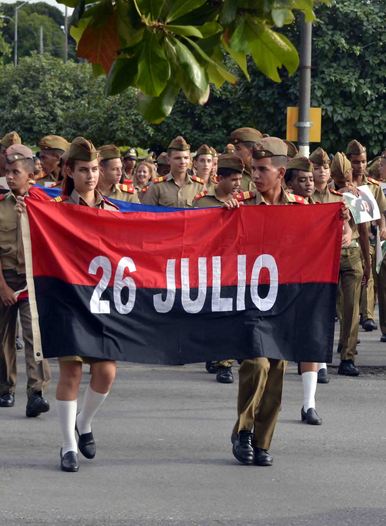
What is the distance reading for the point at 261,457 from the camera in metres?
7.80

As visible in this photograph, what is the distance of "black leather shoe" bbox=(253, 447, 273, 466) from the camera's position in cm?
780

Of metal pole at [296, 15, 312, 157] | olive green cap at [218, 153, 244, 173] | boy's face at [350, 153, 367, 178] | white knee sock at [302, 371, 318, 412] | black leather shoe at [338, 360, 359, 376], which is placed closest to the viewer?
white knee sock at [302, 371, 318, 412]

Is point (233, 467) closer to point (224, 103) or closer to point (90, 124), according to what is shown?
point (224, 103)

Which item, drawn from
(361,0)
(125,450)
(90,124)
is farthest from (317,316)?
(90,124)

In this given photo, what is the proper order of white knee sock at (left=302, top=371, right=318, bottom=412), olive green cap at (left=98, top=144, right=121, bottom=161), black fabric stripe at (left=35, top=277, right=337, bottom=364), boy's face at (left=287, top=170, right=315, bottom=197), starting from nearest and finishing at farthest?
black fabric stripe at (left=35, top=277, right=337, bottom=364), white knee sock at (left=302, top=371, right=318, bottom=412), boy's face at (left=287, top=170, right=315, bottom=197), olive green cap at (left=98, top=144, right=121, bottom=161)

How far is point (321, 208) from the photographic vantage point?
802 centimetres

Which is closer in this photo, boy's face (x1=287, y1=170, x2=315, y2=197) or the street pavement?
the street pavement

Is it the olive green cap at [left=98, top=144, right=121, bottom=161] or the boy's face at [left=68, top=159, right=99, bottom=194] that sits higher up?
the olive green cap at [left=98, top=144, right=121, bottom=161]

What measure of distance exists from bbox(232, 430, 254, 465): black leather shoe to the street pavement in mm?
53

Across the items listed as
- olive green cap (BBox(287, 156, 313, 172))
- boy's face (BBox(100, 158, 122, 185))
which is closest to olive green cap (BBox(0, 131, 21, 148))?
boy's face (BBox(100, 158, 122, 185))

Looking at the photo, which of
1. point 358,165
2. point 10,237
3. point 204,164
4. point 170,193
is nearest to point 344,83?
point 204,164

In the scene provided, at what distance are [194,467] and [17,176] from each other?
2.80 metres

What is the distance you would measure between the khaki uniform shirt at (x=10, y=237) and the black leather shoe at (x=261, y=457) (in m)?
2.73

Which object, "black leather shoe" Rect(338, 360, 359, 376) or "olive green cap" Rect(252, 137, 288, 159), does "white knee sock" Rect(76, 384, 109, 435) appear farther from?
"black leather shoe" Rect(338, 360, 359, 376)
